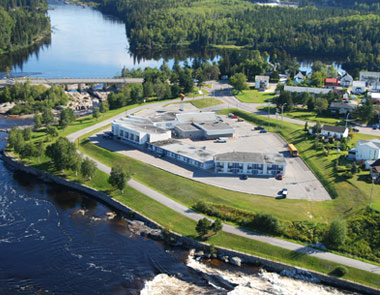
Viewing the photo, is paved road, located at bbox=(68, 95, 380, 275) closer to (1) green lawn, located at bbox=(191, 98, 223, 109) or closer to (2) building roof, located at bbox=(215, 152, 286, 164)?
(2) building roof, located at bbox=(215, 152, 286, 164)

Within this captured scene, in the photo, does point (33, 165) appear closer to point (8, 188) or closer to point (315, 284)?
point (8, 188)

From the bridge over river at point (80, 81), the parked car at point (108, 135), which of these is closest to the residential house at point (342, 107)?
the parked car at point (108, 135)

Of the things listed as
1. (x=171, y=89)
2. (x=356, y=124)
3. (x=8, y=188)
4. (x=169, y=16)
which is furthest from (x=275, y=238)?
(x=169, y=16)

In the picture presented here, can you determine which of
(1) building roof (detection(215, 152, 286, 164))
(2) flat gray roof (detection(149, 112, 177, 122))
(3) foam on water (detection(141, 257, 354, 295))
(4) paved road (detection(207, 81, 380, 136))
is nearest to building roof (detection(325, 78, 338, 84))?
(4) paved road (detection(207, 81, 380, 136))

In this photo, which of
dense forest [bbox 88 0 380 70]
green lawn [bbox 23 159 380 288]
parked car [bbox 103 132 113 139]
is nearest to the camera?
green lawn [bbox 23 159 380 288]

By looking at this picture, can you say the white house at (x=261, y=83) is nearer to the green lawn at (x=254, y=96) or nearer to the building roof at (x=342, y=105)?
the green lawn at (x=254, y=96)

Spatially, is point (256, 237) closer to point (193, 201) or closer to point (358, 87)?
point (193, 201)
